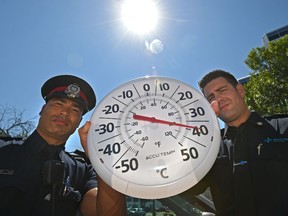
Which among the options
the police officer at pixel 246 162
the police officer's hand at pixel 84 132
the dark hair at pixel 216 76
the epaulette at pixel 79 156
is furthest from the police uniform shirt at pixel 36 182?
the dark hair at pixel 216 76

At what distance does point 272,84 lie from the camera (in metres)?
10.6

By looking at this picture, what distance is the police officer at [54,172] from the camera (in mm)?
1900

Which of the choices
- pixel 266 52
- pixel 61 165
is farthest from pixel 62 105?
pixel 266 52

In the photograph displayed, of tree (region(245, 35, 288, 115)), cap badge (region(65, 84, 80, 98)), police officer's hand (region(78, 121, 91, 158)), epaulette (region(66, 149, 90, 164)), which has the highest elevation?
tree (region(245, 35, 288, 115))

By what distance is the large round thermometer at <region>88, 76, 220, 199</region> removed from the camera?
1.46m

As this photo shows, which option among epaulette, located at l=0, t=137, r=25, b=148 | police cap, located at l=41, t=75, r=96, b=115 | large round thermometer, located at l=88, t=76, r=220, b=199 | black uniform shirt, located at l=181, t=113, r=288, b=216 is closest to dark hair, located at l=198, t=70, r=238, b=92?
black uniform shirt, located at l=181, t=113, r=288, b=216

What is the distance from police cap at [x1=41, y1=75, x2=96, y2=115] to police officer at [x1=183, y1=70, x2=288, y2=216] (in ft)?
4.47

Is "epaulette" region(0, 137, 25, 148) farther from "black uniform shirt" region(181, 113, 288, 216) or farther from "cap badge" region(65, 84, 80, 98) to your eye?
"black uniform shirt" region(181, 113, 288, 216)

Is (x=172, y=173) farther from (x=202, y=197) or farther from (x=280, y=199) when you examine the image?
(x=202, y=197)

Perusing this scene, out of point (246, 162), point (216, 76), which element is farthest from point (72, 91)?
point (246, 162)

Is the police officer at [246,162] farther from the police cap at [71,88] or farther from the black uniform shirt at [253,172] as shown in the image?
the police cap at [71,88]

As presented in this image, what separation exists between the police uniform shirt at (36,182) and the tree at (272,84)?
992 cm

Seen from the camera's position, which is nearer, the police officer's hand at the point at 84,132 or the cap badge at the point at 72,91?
the police officer's hand at the point at 84,132

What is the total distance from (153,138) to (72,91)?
4.61ft
